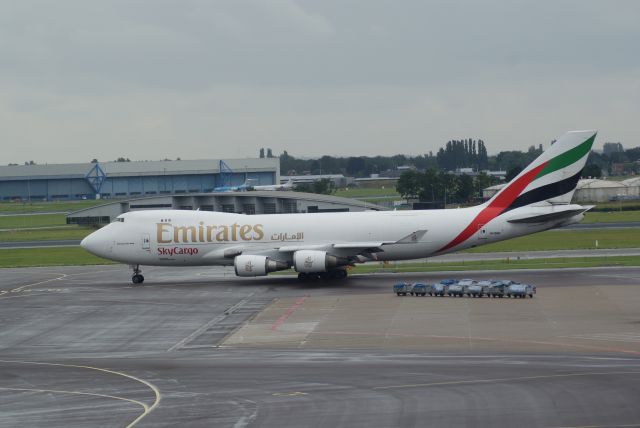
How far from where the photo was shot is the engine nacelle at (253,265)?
5791 cm

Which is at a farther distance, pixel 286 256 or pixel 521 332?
pixel 286 256

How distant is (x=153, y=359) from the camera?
35.2 meters

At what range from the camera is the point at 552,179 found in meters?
58.8

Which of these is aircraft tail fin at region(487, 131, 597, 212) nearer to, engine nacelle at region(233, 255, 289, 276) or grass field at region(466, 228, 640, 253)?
engine nacelle at region(233, 255, 289, 276)

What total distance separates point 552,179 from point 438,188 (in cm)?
9326

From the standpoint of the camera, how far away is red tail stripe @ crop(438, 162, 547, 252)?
58406 mm

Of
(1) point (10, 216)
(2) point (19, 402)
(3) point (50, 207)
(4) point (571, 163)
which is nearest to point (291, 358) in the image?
(2) point (19, 402)

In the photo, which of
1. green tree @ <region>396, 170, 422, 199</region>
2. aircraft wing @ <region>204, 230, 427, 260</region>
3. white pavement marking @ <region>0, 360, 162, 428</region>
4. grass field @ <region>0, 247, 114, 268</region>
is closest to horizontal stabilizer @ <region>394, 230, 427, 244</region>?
aircraft wing @ <region>204, 230, 427, 260</region>

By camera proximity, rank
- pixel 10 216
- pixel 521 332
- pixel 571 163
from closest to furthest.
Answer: pixel 521 332 < pixel 571 163 < pixel 10 216

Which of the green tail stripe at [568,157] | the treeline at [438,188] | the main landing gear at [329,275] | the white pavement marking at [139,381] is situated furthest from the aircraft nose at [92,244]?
the treeline at [438,188]

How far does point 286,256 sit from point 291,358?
1026 inches

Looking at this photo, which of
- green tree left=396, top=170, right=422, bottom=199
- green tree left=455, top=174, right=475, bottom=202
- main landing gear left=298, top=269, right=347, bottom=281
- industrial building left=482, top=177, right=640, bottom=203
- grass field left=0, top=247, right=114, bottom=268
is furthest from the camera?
green tree left=396, top=170, right=422, bottom=199

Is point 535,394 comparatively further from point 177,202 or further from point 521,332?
point 177,202

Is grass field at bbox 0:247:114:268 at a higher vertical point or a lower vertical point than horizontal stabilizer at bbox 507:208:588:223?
lower
